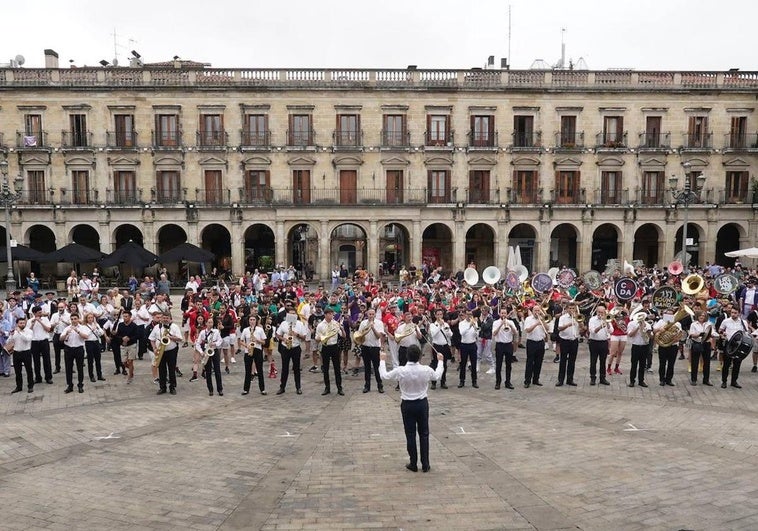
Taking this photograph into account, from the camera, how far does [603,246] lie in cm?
4156

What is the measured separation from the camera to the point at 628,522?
21.1ft

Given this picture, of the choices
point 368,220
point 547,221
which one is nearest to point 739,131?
point 547,221

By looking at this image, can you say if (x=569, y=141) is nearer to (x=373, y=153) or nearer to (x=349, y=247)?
(x=373, y=153)

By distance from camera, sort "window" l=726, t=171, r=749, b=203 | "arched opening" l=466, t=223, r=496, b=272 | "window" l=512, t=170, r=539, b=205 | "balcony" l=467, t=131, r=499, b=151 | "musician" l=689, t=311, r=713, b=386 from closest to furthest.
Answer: "musician" l=689, t=311, r=713, b=386 < "balcony" l=467, t=131, r=499, b=151 < "window" l=512, t=170, r=539, b=205 < "window" l=726, t=171, r=749, b=203 < "arched opening" l=466, t=223, r=496, b=272

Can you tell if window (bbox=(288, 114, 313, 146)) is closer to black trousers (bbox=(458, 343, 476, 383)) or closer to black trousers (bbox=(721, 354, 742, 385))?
black trousers (bbox=(458, 343, 476, 383))

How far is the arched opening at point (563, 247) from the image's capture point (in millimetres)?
41438

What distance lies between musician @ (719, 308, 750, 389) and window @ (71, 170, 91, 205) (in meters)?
35.9

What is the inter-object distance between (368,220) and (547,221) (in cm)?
1230

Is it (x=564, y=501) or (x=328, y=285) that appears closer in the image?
(x=564, y=501)

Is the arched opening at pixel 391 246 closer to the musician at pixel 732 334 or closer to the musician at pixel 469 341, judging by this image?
the musician at pixel 469 341

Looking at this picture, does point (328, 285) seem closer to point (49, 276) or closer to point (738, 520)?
point (49, 276)

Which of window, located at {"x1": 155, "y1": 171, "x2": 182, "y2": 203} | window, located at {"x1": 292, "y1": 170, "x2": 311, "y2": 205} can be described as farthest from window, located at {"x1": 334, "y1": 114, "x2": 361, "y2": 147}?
window, located at {"x1": 155, "y1": 171, "x2": 182, "y2": 203}

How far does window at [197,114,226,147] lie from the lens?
36.2 meters

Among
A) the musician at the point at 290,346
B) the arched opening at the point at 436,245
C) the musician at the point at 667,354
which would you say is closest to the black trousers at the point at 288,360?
the musician at the point at 290,346
